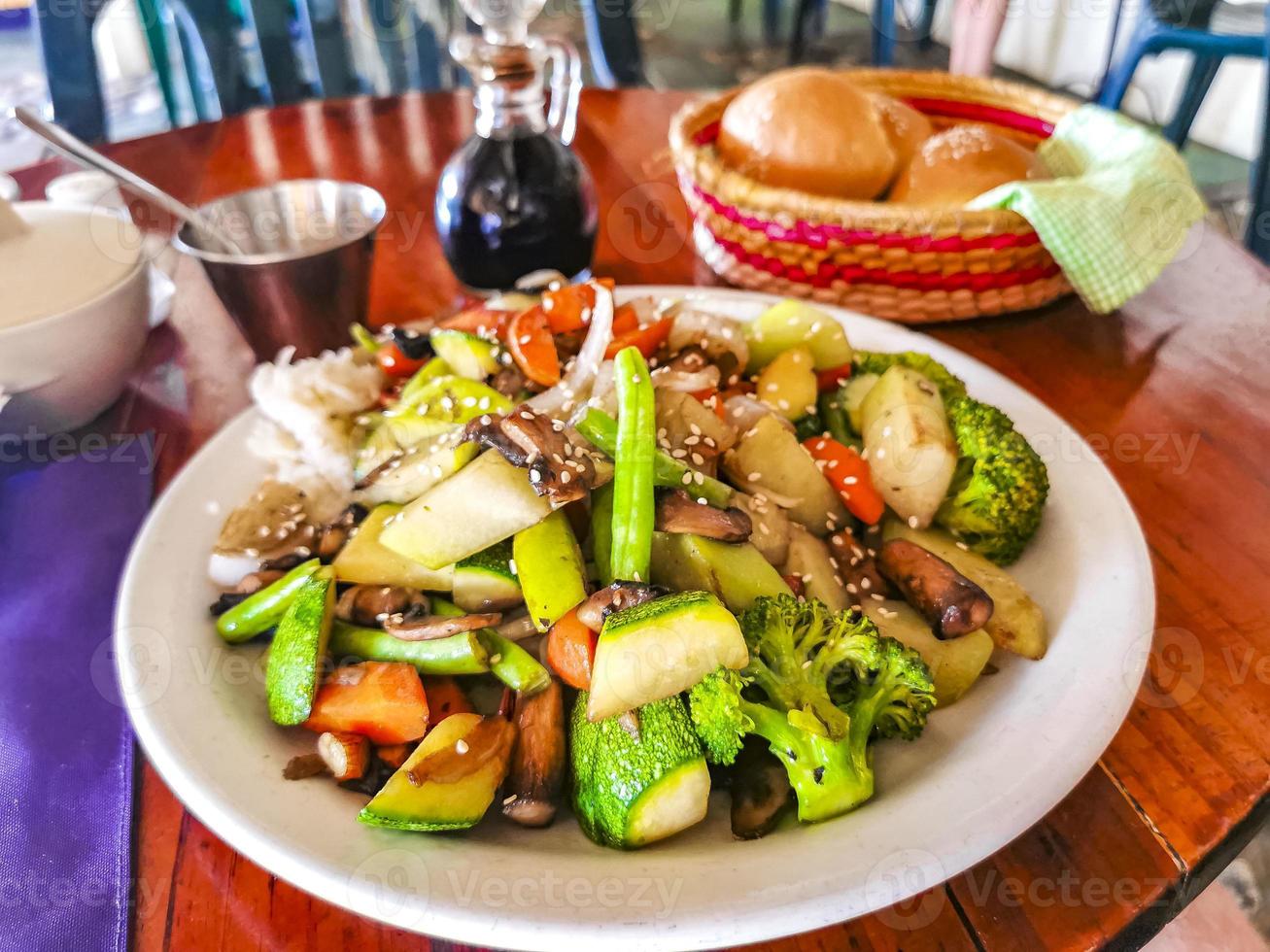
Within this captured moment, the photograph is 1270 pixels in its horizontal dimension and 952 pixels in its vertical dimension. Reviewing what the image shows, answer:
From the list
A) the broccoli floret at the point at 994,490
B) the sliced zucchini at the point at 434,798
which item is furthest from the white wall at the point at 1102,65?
the sliced zucchini at the point at 434,798

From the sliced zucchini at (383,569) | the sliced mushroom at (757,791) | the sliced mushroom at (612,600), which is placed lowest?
the sliced mushroom at (757,791)

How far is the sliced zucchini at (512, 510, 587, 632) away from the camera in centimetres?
84

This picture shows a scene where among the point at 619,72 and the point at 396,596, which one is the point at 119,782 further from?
the point at 619,72

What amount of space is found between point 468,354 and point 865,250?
73 cm

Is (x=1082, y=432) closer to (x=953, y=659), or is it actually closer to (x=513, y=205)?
(x=953, y=659)

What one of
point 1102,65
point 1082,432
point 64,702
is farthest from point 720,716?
point 1102,65

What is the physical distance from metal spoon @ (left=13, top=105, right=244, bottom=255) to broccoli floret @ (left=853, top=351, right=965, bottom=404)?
3.27 feet

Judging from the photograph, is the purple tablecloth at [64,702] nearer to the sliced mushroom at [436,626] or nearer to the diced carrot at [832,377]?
the sliced mushroom at [436,626]

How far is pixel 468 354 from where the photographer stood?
3.69 ft

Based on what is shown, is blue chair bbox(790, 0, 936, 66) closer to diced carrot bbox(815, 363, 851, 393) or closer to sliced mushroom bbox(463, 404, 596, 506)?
diced carrot bbox(815, 363, 851, 393)

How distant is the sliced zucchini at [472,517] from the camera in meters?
0.87

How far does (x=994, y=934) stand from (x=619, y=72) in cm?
288

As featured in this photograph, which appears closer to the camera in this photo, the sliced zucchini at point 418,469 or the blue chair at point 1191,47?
the sliced zucchini at point 418,469

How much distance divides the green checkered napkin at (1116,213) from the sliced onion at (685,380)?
2.21 ft
